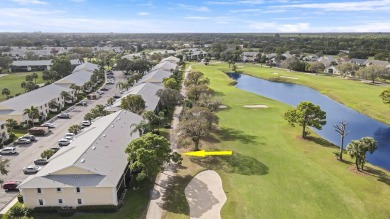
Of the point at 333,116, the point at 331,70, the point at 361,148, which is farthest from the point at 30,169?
the point at 331,70

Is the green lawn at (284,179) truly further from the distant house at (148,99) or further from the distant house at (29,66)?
the distant house at (29,66)

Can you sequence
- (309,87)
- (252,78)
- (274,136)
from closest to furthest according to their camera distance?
(274,136)
(309,87)
(252,78)

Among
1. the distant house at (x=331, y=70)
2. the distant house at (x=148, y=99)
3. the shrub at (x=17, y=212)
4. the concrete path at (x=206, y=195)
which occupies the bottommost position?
the concrete path at (x=206, y=195)

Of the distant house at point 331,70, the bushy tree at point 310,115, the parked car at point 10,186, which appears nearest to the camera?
the parked car at point 10,186

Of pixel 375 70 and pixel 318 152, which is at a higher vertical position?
pixel 375 70

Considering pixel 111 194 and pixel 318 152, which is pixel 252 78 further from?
pixel 111 194

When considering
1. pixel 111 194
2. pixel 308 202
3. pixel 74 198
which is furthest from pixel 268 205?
pixel 74 198

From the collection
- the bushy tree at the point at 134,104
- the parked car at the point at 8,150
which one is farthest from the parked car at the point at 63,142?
the bushy tree at the point at 134,104
